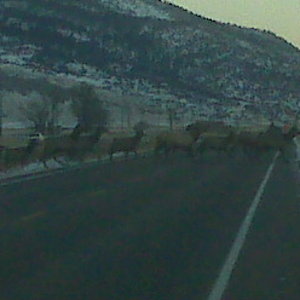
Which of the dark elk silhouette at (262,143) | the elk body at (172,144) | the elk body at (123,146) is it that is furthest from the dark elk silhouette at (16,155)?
the dark elk silhouette at (262,143)

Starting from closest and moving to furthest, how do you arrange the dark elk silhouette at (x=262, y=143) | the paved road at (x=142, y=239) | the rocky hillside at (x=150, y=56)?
the paved road at (x=142, y=239) < the dark elk silhouette at (x=262, y=143) < the rocky hillside at (x=150, y=56)

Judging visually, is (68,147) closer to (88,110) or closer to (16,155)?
(16,155)

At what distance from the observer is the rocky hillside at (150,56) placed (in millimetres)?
141125

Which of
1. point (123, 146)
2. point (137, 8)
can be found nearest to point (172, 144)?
point (123, 146)

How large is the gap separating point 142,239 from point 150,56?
133170 mm

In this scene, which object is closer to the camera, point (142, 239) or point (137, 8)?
point (142, 239)

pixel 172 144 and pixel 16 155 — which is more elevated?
pixel 16 155

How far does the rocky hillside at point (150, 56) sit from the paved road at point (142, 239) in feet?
322

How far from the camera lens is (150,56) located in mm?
150250

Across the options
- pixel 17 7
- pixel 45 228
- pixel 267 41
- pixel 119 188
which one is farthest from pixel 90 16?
pixel 45 228

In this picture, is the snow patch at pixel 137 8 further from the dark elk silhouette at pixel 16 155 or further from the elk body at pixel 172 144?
the dark elk silhouette at pixel 16 155

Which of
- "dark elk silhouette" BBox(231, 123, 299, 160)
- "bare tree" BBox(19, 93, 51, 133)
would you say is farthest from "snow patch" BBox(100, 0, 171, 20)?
"dark elk silhouette" BBox(231, 123, 299, 160)

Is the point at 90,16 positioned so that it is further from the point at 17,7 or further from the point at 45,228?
the point at 45,228

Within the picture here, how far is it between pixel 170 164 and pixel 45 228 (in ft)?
87.5
